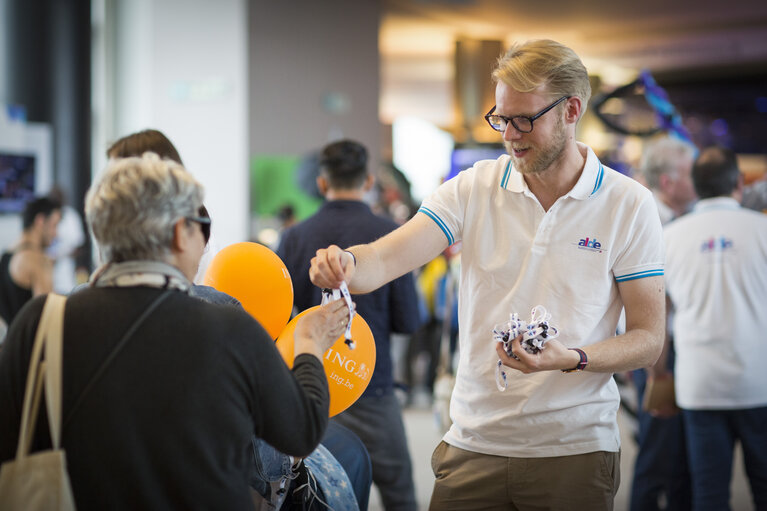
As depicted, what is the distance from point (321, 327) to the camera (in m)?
1.78

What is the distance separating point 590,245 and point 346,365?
28.6 inches

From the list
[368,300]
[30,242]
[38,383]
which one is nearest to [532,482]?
[38,383]

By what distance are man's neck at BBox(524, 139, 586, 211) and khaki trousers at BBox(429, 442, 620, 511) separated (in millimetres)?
627

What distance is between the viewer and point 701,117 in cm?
1708

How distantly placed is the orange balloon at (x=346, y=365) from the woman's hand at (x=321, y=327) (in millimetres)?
313

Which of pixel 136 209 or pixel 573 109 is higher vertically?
pixel 573 109

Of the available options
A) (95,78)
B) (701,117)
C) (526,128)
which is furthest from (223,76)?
(701,117)

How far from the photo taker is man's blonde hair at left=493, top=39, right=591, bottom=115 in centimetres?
191

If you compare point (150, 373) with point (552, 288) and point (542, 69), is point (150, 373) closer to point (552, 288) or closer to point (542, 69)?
point (552, 288)

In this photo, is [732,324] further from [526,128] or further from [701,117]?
[701,117]

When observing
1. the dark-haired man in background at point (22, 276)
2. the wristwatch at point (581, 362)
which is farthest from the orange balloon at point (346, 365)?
the dark-haired man in background at point (22, 276)

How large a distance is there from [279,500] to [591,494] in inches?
30.0

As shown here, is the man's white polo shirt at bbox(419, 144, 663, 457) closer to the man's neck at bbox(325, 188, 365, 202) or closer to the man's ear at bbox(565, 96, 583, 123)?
the man's ear at bbox(565, 96, 583, 123)

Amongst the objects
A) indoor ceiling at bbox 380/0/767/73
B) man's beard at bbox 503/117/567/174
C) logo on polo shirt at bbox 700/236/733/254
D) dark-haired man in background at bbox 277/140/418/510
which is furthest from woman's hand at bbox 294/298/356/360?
indoor ceiling at bbox 380/0/767/73
